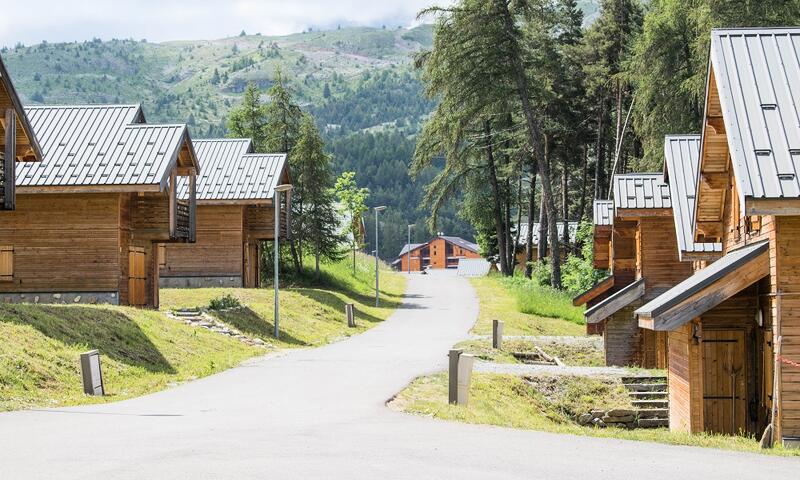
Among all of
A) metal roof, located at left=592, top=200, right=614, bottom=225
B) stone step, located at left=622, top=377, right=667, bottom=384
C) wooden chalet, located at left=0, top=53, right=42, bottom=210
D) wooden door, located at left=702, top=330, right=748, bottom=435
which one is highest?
wooden chalet, located at left=0, top=53, right=42, bottom=210

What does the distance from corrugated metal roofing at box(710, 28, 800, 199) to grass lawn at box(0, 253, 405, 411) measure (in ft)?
39.3

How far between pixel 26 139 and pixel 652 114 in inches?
916

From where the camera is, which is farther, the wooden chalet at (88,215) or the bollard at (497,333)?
the bollard at (497,333)

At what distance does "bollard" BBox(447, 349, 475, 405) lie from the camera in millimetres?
18422

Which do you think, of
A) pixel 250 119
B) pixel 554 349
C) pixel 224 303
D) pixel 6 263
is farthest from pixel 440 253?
pixel 6 263

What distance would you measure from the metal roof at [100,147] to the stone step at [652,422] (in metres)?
16.8

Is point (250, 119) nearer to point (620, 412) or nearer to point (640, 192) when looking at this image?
point (640, 192)

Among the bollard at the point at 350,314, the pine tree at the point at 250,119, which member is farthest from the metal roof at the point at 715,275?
the pine tree at the point at 250,119

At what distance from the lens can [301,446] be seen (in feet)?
39.9

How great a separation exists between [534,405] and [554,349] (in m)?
13.4

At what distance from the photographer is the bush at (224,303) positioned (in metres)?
37.9

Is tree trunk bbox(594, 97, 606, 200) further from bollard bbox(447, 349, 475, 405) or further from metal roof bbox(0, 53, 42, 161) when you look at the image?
bollard bbox(447, 349, 475, 405)

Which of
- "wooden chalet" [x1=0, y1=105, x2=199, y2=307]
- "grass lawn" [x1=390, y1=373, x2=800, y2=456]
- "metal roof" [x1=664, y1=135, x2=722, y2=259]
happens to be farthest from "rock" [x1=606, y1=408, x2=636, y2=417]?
"wooden chalet" [x1=0, y1=105, x2=199, y2=307]

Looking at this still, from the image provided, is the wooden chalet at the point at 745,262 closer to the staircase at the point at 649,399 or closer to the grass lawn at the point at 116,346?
the staircase at the point at 649,399
